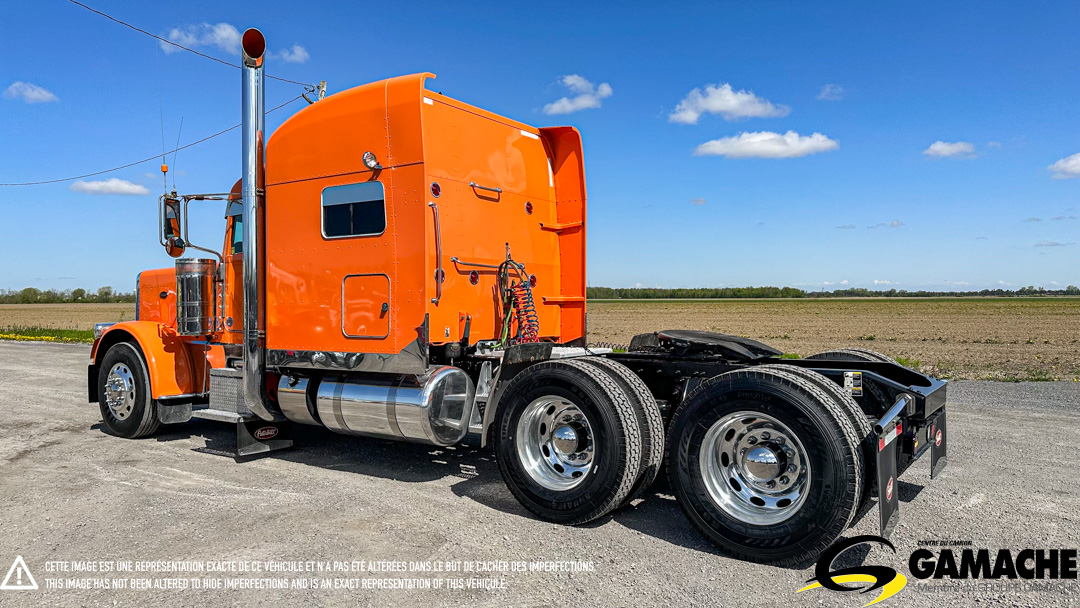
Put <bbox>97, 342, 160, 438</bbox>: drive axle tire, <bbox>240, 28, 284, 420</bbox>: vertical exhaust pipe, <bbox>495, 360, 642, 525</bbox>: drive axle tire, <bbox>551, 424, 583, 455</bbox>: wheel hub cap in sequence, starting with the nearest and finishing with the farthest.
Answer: <bbox>495, 360, 642, 525</bbox>: drive axle tire → <bbox>551, 424, 583, 455</bbox>: wheel hub cap → <bbox>240, 28, 284, 420</bbox>: vertical exhaust pipe → <bbox>97, 342, 160, 438</bbox>: drive axle tire

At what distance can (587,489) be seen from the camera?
472 centimetres

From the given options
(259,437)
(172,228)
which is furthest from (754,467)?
(172,228)

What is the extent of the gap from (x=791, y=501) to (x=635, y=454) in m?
0.99

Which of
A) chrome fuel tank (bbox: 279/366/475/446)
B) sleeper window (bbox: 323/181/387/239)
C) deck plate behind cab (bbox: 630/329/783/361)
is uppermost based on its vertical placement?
sleeper window (bbox: 323/181/387/239)

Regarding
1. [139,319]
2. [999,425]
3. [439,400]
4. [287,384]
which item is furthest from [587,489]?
[139,319]

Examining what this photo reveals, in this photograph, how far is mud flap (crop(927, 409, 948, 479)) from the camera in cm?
473

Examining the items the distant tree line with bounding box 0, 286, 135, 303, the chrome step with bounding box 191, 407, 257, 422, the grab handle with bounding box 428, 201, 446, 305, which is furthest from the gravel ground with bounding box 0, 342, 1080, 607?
the distant tree line with bounding box 0, 286, 135, 303

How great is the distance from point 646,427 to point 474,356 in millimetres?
1903

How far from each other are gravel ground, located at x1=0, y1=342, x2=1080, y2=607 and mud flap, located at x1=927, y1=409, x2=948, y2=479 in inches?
12.6

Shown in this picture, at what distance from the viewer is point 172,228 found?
711cm

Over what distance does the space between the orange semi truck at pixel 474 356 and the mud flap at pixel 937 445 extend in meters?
0.02

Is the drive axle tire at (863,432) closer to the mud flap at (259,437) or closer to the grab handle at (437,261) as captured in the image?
the grab handle at (437,261)

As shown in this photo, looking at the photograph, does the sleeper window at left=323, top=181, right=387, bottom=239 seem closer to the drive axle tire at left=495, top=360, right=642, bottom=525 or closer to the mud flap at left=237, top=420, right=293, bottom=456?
the drive axle tire at left=495, top=360, right=642, bottom=525

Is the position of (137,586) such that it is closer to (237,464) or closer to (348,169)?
(237,464)
